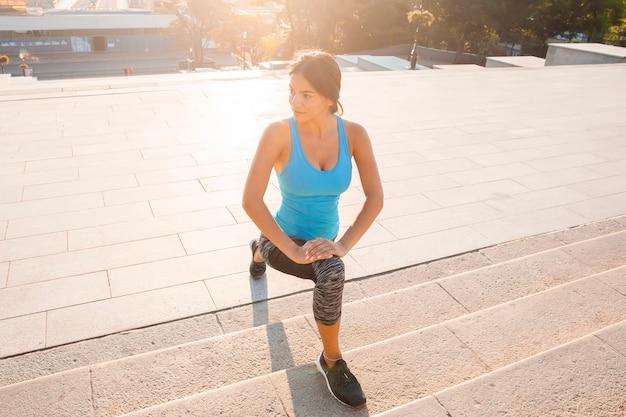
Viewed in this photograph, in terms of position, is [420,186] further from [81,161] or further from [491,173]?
[81,161]

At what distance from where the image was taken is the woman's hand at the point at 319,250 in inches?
93.4

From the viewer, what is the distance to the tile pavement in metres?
3.43

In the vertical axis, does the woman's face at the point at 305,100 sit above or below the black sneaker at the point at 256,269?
above

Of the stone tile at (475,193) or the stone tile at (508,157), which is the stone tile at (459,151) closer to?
the stone tile at (508,157)

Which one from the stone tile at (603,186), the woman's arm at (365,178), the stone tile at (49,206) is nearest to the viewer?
the woman's arm at (365,178)

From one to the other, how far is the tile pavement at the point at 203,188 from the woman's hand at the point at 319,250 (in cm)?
110

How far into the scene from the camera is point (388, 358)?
8.45ft

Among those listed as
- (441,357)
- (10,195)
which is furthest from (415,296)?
(10,195)

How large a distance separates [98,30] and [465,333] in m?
51.5

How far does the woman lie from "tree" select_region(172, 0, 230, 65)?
3871 centimetres

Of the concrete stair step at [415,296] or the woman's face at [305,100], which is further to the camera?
the concrete stair step at [415,296]

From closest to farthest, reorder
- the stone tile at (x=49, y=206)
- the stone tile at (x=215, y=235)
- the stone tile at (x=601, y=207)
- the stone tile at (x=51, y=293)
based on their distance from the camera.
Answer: the stone tile at (x=51, y=293)
the stone tile at (x=215, y=235)
the stone tile at (x=49, y=206)
the stone tile at (x=601, y=207)

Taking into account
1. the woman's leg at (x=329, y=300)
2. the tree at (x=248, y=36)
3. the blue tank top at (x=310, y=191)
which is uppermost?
the blue tank top at (x=310, y=191)

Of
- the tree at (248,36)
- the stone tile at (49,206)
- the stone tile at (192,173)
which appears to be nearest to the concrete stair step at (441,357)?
the stone tile at (49,206)
